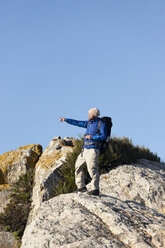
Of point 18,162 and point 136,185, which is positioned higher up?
point 18,162

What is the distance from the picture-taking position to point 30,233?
6172 mm

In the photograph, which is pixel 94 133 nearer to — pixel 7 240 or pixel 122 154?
pixel 122 154

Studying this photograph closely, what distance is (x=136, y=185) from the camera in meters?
10.9

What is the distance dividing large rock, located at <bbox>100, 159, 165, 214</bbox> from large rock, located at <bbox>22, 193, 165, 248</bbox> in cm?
311

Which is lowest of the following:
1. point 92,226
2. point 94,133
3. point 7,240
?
point 7,240

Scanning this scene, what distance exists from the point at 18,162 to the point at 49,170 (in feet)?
10.4

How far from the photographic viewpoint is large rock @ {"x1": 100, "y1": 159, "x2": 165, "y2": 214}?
34.6 ft

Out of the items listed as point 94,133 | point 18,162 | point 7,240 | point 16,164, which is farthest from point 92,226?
point 16,164

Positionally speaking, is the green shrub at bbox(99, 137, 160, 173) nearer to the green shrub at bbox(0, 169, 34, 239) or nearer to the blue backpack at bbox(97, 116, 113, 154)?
the green shrub at bbox(0, 169, 34, 239)

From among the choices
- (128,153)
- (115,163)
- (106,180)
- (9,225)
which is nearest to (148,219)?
(106,180)

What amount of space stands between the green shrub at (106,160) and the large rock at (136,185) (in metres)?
0.38

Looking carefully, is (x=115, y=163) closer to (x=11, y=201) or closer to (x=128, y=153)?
(x=128, y=153)

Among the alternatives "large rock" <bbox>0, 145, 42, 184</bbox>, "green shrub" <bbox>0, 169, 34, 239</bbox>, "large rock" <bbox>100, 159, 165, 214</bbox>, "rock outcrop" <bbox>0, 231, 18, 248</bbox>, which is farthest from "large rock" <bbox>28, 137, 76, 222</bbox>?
"large rock" <bbox>100, 159, 165, 214</bbox>

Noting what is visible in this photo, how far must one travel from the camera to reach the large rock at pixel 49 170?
1173cm
